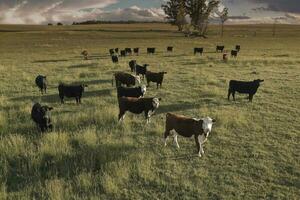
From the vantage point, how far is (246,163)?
945 cm

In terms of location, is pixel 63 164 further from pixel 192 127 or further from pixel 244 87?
pixel 244 87

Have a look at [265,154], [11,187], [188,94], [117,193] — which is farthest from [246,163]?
[188,94]

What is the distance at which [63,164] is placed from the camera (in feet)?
30.6

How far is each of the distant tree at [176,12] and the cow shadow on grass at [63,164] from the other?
77760 mm

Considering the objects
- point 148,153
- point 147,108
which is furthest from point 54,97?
point 148,153

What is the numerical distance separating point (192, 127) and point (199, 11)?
78.8 meters

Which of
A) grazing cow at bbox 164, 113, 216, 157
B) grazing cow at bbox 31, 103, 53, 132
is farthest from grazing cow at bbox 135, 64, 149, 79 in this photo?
grazing cow at bbox 164, 113, 216, 157

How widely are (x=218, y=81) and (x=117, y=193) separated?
14915 mm

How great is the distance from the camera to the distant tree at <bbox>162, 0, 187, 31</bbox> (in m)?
85.1

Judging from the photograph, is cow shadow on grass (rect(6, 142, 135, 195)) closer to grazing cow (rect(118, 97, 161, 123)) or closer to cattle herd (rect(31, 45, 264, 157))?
cattle herd (rect(31, 45, 264, 157))

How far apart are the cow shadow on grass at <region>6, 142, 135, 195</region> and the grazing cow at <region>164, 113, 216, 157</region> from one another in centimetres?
136

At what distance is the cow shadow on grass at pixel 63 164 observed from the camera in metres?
8.55

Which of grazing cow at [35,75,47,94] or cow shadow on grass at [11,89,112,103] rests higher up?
grazing cow at [35,75,47,94]

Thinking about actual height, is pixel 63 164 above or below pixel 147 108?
below
